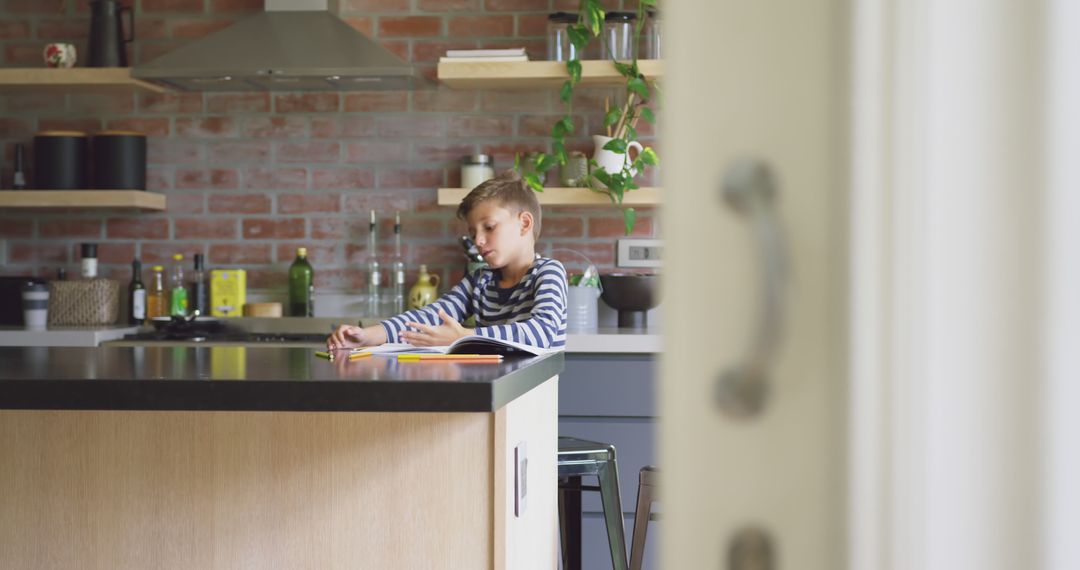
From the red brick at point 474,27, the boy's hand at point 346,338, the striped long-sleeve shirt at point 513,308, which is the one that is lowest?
the boy's hand at point 346,338

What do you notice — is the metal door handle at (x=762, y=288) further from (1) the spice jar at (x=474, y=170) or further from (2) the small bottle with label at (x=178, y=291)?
(2) the small bottle with label at (x=178, y=291)

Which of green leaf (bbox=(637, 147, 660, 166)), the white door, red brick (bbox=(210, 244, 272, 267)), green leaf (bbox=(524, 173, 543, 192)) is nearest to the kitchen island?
the white door

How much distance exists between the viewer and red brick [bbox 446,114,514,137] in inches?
146

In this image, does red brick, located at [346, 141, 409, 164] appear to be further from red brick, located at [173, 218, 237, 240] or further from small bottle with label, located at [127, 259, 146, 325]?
small bottle with label, located at [127, 259, 146, 325]

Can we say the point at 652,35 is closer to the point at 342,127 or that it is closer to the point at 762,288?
the point at 342,127

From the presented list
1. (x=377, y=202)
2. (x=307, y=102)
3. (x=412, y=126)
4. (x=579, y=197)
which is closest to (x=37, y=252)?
(x=307, y=102)

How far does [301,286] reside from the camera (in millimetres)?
3727

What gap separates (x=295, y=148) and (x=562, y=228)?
960mm

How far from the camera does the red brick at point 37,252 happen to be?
3902 mm

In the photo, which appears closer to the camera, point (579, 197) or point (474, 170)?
point (579, 197)

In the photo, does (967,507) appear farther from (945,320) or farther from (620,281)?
(620,281)

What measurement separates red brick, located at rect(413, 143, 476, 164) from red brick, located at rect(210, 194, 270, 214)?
55cm

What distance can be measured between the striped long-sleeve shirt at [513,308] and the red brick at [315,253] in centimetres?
108

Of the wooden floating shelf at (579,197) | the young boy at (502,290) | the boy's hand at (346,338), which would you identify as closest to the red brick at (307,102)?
the wooden floating shelf at (579,197)
